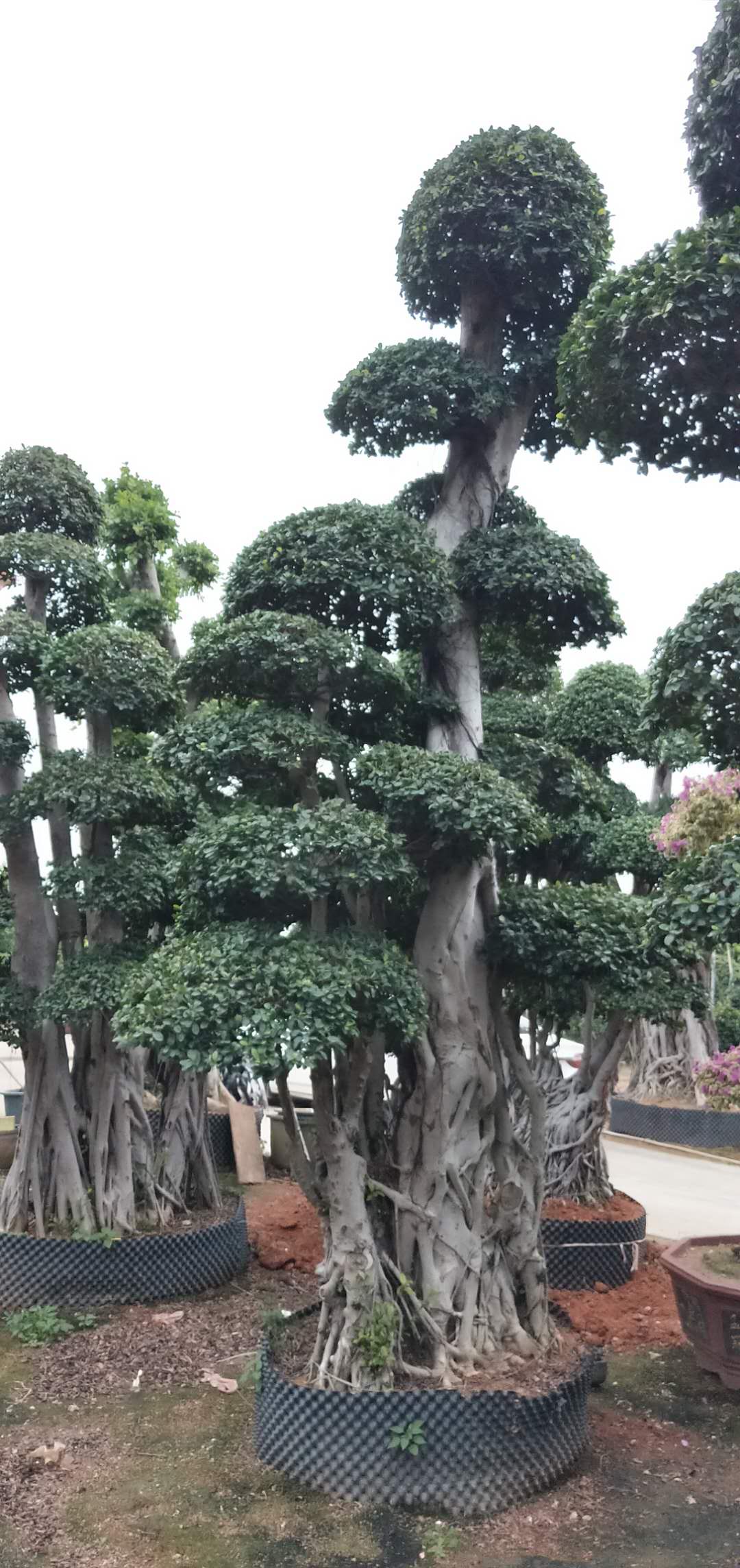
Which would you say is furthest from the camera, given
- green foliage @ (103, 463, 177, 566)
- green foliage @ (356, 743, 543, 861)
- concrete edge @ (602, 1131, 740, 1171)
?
concrete edge @ (602, 1131, 740, 1171)

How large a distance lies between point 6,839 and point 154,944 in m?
1.27

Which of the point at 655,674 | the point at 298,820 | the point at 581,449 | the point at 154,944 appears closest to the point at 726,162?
the point at 581,449

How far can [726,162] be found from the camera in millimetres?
5355

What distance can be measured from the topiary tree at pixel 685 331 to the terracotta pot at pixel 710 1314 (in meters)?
3.98

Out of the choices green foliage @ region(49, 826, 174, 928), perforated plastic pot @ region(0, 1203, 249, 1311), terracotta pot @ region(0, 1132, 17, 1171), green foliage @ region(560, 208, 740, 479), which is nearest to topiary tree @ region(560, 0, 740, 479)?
green foliage @ region(560, 208, 740, 479)

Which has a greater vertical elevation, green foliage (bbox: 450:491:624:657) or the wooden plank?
green foliage (bbox: 450:491:624:657)

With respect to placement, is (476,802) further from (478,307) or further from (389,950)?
(478,307)

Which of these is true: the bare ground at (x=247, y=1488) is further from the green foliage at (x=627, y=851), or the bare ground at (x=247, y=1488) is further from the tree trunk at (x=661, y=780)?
the tree trunk at (x=661, y=780)

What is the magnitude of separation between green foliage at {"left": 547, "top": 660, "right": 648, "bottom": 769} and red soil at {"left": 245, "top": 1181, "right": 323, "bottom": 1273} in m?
4.42

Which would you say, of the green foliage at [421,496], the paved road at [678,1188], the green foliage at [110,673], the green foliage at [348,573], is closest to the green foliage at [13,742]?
the green foliage at [110,673]

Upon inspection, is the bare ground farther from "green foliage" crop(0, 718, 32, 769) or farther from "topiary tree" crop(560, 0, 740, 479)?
"topiary tree" crop(560, 0, 740, 479)

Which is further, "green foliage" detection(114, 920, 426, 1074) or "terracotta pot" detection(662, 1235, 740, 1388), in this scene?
"terracotta pot" detection(662, 1235, 740, 1388)

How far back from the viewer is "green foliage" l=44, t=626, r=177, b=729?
24.5 feet

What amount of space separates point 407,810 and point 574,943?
47.2 inches
